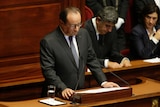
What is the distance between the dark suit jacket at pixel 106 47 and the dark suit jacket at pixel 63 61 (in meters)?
0.73

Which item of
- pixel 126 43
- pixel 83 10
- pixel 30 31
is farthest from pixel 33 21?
pixel 126 43

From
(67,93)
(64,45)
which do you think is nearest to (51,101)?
(67,93)

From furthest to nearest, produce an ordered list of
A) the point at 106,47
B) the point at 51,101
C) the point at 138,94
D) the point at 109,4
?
1. the point at 109,4
2. the point at 106,47
3. the point at 138,94
4. the point at 51,101

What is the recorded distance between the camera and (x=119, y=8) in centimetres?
637

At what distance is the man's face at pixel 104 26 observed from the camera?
17.6 ft

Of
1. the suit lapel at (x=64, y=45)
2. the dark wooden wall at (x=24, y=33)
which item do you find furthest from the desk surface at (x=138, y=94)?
the dark wooden wall at (x=24, y=33)

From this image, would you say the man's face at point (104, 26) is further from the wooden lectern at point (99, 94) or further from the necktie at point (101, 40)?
the wooden lectern at point (99, 94)

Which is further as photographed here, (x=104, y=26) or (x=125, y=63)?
(x=125, y=63)

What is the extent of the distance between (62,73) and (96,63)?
308 mm

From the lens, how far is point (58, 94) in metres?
4.45

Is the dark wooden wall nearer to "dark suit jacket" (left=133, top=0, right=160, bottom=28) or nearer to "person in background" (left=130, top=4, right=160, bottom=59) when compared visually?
"person in background" (left=130, top=4, right=160, bottom=59)

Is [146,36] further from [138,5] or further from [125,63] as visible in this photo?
[125,63]

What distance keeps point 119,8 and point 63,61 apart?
1922 millimetres

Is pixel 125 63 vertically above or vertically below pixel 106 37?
below
